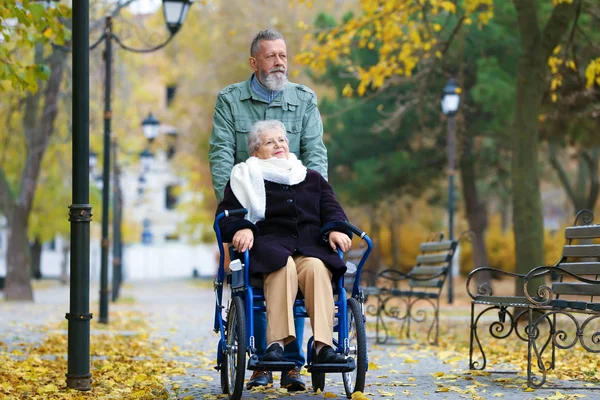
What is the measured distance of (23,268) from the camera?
1072 inches

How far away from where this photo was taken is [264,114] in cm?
722

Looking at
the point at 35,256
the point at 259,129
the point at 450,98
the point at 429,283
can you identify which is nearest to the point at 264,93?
the point at 259,129

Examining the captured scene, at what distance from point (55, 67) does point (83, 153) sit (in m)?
17.1

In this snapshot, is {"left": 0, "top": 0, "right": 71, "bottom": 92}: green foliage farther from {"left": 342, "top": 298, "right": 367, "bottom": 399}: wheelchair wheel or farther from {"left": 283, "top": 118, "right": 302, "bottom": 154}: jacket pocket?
{"left": 342, "top": 298, "right": 367, "bottom": 399}: wheelchair wheel

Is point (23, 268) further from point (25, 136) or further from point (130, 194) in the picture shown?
point (130, 194)

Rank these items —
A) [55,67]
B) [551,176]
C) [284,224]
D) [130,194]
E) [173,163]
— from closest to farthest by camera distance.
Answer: [284,224]
[55,67]
[551,176]
[173,163]
[130,194]

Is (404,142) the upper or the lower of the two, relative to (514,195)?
upper

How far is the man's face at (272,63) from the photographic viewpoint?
273 inches

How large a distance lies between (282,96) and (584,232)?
105 inches

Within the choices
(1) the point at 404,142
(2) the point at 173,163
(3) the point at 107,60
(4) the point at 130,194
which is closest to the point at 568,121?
(1) the point at 404,142

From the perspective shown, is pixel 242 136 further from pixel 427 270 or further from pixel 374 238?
pixel 374 238

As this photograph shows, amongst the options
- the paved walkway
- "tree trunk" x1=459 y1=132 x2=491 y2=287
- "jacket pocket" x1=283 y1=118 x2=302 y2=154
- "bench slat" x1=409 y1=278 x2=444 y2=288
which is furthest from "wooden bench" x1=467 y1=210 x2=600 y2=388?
"tree trunk" x1=459 y1=132 x2=491 y2=287

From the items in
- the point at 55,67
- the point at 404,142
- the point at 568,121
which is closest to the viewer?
the point at 568,121

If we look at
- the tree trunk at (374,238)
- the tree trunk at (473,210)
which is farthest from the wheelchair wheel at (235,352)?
the tree trunk at (374,238)
